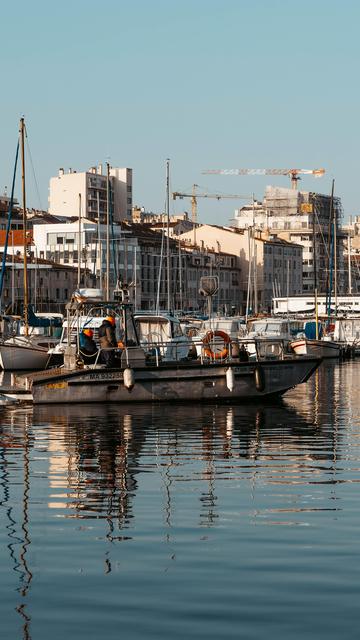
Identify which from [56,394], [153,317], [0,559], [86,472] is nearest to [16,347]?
[153,317]

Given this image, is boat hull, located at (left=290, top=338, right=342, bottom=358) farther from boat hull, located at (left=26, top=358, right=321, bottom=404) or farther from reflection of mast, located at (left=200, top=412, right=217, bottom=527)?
reflection of mast, located at (left=200, top=412, right=217, bottom=527)

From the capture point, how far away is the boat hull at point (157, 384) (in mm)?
37406

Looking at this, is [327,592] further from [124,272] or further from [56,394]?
[124,272]

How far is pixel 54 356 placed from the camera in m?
65.8

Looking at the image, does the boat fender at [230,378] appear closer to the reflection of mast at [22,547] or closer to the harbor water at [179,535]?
the harbor water at [179,535]

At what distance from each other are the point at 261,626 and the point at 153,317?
1766 inches

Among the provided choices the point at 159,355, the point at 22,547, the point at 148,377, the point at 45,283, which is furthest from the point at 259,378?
the point at 45,283

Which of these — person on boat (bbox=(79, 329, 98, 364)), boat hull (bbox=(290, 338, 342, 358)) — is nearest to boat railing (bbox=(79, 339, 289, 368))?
person on boat (bbox=(79, 329, 98, 364))

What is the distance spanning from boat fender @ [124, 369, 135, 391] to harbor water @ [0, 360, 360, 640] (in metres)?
6.30

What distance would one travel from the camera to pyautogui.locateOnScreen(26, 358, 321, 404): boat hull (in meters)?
37.4

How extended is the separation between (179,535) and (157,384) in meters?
21.5

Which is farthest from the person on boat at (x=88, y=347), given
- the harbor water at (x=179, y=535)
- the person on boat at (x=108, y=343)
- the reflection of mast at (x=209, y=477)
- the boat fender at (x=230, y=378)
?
the harbor water at (x=179, y=535)

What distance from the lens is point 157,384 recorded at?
37.8 metres

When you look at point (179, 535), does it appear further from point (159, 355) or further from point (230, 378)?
point (159, 355)
